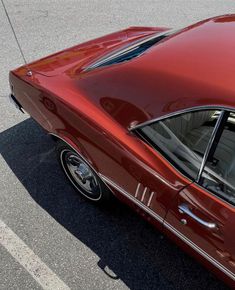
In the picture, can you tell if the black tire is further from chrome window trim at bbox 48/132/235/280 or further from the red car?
chrome window trim at bbox 48/132/235/280

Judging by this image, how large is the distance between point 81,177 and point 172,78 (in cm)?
129

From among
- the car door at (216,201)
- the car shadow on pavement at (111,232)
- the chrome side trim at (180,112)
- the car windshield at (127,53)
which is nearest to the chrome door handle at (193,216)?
the car door at (216,201)

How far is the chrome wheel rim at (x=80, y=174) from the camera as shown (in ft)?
9.31

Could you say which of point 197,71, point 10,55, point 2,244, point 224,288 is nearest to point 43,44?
point 10,55

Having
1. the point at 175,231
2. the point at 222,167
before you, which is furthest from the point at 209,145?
the point at 175,231

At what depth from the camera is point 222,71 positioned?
6.33 feet

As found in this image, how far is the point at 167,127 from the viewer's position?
2059mm

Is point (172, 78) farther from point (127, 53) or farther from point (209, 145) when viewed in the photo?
point (127, 53)

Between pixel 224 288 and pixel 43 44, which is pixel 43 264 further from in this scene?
pixel 43 44

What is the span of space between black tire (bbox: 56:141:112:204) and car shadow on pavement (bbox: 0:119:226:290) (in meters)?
0.11

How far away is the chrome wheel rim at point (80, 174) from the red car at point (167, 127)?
13 cm

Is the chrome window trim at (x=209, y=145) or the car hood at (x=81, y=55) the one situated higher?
the car hood at (x=81, y=55)

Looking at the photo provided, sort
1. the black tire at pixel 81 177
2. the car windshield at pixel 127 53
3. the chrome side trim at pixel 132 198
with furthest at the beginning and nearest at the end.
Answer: the black tire at pixel 81 177 < the car windshield at pixel 127 53 < the chrome side trim at pixel 132 198

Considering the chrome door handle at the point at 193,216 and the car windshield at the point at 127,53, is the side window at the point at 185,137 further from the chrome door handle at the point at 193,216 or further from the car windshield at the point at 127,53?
the car windshield at the point at 127,53
